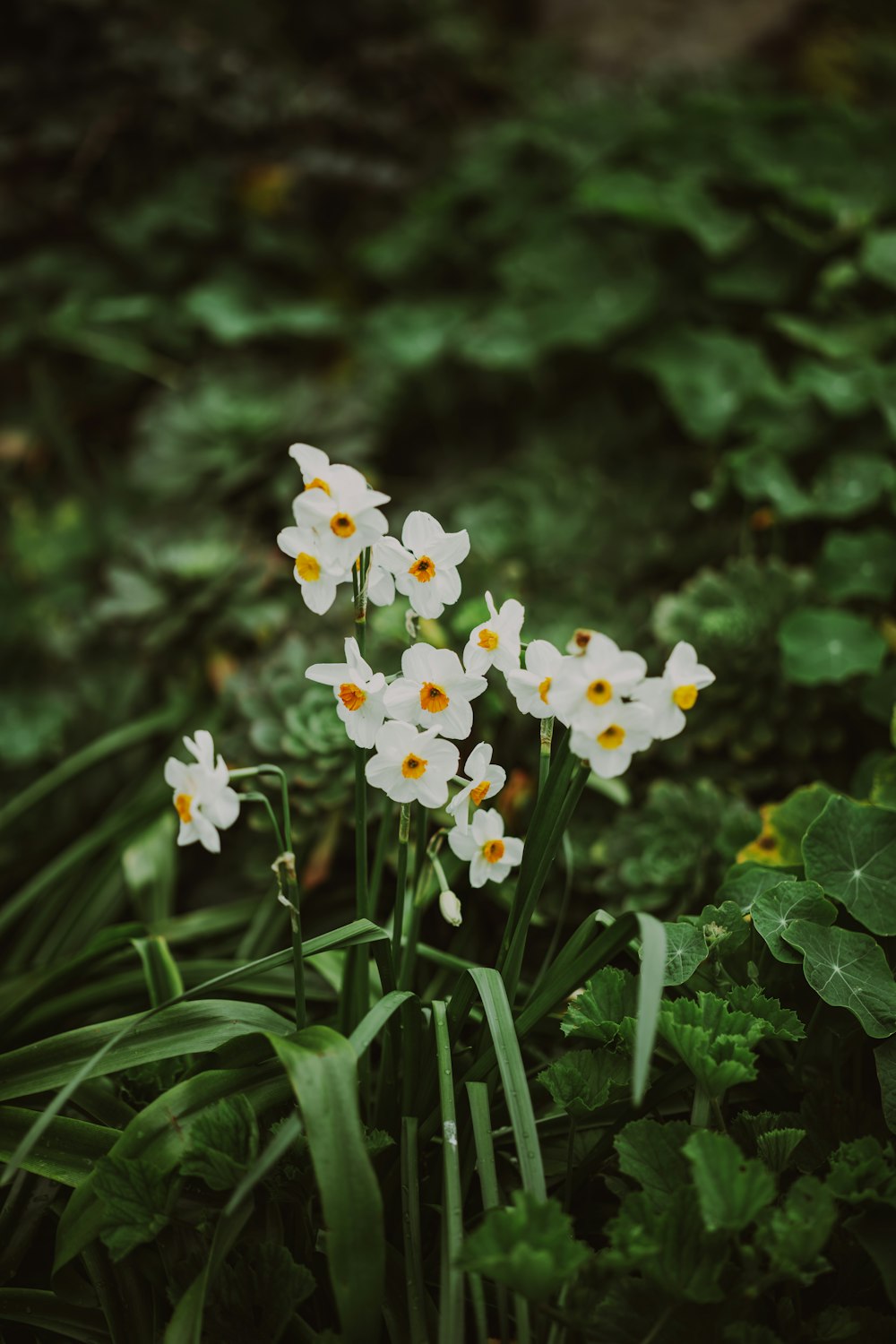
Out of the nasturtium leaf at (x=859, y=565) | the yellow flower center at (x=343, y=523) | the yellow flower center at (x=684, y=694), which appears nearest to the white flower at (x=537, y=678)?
the yellow flower center at (x=684, y=694)

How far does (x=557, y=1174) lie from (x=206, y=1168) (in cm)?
46

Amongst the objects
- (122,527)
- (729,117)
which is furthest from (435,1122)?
(729,117)

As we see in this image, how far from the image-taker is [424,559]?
0.96 meters

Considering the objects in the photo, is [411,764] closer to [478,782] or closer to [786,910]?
[478,782]

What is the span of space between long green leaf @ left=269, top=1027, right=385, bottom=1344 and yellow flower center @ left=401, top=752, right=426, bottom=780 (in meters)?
0.31

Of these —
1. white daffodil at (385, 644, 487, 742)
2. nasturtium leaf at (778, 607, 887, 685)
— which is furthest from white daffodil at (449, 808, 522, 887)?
nasturtium leaf at (778, 607, 887, 685)

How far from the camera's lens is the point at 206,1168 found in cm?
95

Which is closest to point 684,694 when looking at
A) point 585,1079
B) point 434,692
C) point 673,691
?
point 673,691

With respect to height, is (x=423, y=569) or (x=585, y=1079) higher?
(x=423, y=569)

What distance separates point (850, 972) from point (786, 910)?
0.11m

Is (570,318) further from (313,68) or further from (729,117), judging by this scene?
(313,68)

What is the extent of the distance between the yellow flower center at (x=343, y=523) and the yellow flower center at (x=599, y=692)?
0.30 m

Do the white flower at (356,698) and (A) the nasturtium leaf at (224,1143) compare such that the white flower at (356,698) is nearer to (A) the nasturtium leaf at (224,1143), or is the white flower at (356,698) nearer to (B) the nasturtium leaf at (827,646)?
(A) the nasturtium leaf at (224,1143)

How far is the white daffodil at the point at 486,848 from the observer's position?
101 centimetres
